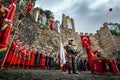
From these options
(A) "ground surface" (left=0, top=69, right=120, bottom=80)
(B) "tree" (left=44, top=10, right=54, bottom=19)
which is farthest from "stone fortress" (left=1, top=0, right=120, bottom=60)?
(A) "ground surface" (left=0, top=69, right=120, bottom=80)

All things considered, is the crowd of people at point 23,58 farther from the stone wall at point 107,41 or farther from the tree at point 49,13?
the tree at point 49,13

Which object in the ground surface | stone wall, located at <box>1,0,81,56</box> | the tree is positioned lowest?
the ground surface

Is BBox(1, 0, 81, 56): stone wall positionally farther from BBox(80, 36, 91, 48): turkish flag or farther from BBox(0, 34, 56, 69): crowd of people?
BBox(0, 34, 56, 69): crowd of people

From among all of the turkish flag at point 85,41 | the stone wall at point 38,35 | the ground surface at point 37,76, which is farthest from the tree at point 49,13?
the ground surface at point 37,76

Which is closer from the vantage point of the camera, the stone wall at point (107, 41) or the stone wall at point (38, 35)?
the stone wall at point (38, 35)

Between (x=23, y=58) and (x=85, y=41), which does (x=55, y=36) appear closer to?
(x=85, y=41)

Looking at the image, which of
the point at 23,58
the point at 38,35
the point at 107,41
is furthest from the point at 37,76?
the point at 107,41

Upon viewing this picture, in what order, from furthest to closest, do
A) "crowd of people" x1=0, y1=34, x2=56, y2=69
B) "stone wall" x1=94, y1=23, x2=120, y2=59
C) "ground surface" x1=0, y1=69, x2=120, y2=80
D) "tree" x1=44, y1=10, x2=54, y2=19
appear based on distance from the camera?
"tree" x1=44, y1=10, x2=54, y2=19 < "stone wall" x1=94, y1=23, x2=120, y2=59 < "crowd of people" x1=0, y1=34, x2=56, y2=69 < "ground surface" x1=0, y1=69, x2=120, y2=80

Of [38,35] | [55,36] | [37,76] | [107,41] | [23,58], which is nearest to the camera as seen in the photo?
[37,76]

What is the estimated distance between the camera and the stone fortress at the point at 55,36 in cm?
1381

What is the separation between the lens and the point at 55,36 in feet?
58.9

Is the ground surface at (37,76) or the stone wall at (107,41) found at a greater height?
the stone wall at (107,41)

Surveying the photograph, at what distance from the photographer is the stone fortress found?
13806 mm

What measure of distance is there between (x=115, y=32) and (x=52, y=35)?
38.7 ft
